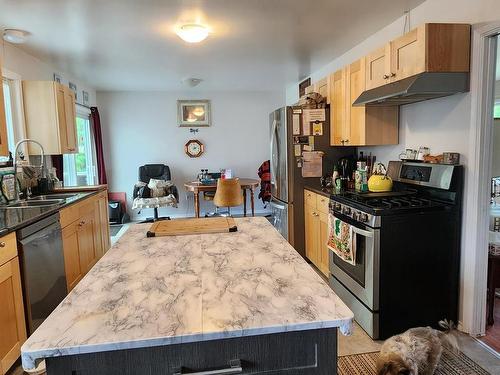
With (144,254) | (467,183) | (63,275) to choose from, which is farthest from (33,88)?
(467,183)

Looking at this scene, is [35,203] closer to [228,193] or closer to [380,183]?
[228,193]

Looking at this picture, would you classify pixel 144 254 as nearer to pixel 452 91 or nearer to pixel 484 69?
pixel 452 91

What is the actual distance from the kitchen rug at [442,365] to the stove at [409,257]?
25 cm

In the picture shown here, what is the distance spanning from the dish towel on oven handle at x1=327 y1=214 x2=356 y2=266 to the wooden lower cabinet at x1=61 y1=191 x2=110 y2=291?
2166 mm

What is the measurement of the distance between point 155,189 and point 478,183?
15.2 ft

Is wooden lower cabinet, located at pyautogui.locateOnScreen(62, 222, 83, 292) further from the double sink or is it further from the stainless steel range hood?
the stainless steel range hood

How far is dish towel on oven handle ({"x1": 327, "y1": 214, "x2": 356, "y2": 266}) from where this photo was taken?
2539 millimetres

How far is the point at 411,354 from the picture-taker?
1735mm

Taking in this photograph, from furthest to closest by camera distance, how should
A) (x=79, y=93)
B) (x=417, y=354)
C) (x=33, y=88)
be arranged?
1. (x=79, y=93)
2. (x=33, y=88)
3. (x=417, y=354)

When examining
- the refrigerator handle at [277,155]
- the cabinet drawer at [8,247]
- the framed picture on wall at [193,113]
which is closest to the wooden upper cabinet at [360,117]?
the refrigerator handle at [277,155]

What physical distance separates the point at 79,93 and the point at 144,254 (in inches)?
195

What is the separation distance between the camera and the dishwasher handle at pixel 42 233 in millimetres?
2232

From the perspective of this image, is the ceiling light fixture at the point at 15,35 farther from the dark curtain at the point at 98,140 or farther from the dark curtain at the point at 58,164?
the dark curtain at the point at 98,140

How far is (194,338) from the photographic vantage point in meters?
0.86
